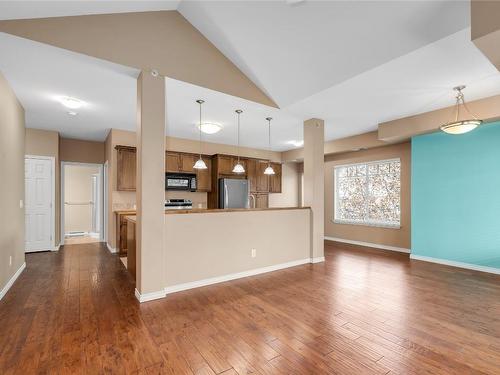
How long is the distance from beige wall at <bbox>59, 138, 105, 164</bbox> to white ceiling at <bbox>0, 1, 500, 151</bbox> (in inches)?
71.6

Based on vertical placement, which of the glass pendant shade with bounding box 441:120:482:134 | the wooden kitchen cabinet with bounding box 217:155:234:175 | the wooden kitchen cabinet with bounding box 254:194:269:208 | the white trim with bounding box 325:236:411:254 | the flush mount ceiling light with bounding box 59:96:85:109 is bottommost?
the white trim with bounding box 325:236:411:254

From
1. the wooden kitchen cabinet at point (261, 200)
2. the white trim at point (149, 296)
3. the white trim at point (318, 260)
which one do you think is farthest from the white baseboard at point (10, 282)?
the wooden kitchen cabinet at point (261, 200)

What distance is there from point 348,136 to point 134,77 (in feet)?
16.8

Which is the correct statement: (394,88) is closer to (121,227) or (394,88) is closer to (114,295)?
(114,295)

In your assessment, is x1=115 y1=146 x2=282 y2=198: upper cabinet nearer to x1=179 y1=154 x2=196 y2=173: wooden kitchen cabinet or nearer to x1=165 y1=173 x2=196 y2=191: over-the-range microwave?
x1=179 y1=154 x2=196 y2=173: wooden kitchen cabinet

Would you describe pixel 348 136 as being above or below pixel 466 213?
above

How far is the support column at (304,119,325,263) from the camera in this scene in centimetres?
478

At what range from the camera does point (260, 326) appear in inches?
95.1

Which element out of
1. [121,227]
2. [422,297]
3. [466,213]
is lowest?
[422,297]

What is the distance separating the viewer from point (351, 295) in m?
3.18

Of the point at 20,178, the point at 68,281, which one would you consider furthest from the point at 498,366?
the point at 20,178

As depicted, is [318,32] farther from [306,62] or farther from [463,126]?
[463,126]

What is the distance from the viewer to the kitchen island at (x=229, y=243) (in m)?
3.30

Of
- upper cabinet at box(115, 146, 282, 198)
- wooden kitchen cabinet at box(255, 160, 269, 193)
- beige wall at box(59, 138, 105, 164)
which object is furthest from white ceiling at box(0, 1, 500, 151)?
wooden kitchen cabinet at box(255, 160, 269, 193)
